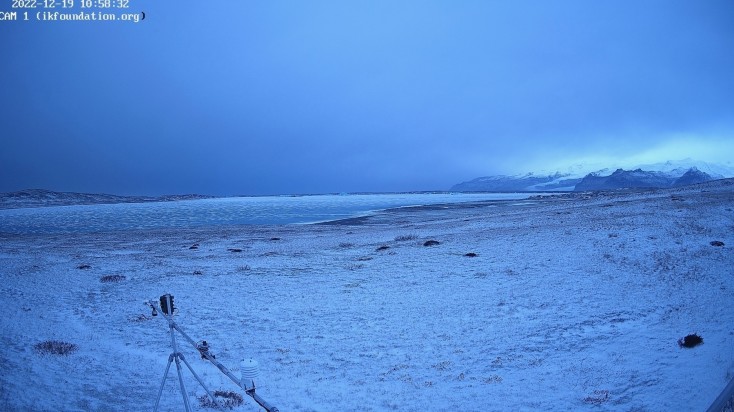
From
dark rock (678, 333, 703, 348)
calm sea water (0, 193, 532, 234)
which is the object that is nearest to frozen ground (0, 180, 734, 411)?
dark rock (678, 333, 703, 348)

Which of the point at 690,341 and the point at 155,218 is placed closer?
the point at 690,341

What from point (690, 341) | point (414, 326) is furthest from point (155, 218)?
point (690, 341)

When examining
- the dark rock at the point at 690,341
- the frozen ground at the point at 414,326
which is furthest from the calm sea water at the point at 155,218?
the dark rock at the point at 690,341

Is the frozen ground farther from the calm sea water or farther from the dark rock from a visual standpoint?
the calm sea water

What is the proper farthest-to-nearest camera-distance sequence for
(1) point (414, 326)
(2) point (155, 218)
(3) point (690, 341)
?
(2) point (155, 218) → (1) point (414, 326) → (3) point (690, 341)

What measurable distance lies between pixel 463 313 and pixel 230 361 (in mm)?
7701

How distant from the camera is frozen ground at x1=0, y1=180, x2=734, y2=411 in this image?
28.3 feet

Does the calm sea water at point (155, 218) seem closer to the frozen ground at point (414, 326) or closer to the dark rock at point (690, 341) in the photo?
the frozen ground at point (414, 326)

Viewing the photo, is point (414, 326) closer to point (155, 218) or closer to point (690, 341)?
point (690, 341)

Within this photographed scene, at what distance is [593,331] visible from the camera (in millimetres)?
11609

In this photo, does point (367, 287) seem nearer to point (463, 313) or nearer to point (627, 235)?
point (463, 313)

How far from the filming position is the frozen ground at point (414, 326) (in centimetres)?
862

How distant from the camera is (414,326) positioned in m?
12.8

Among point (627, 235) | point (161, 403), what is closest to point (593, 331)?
point (161, 403)
